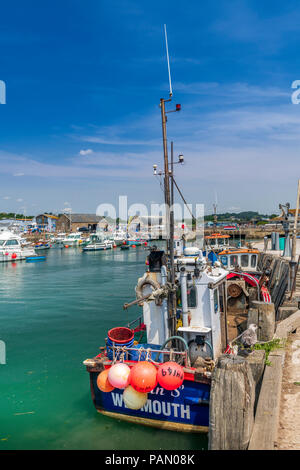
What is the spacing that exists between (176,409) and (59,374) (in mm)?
6776

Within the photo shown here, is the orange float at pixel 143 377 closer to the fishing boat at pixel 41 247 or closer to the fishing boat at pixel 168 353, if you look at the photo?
the fishing boat at pixel 168 353

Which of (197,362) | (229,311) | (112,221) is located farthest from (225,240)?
(112,221)

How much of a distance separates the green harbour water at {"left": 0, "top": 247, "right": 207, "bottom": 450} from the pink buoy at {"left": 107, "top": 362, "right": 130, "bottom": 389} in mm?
2078

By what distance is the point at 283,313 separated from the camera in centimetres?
1147

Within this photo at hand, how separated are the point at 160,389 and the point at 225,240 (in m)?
24.6

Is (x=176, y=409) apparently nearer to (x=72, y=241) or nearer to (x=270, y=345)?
(x=270, y=345)

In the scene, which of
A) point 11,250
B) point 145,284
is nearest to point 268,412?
point 145,284

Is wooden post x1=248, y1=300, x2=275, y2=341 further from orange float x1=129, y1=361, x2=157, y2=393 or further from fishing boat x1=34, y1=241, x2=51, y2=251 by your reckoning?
fishing boat x1=34, y1=241, x2=51, y2=251

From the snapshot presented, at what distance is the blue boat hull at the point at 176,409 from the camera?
8.27m

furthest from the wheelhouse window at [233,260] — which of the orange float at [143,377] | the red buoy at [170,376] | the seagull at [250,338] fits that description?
the orange float at [143,377]

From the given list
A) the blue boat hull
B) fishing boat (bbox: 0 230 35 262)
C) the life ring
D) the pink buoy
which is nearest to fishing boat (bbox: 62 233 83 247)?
fishing boat (bbox: 0 230 35 262)
